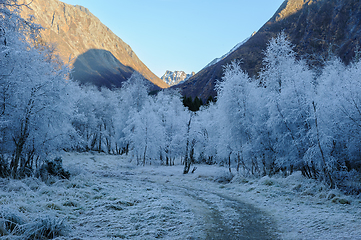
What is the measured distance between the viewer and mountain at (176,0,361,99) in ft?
284

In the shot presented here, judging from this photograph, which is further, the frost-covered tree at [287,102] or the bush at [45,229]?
the frost-covered tree at [287,102]

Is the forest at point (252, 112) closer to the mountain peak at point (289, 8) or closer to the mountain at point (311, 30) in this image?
the mountain at point (311, 30)

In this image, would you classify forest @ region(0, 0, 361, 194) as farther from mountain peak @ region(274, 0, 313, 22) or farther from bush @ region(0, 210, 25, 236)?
mountain peak @ region(274, 0, 313, 22)

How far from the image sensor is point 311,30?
354ft

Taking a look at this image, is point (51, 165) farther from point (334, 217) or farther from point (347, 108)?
point (347, 108)

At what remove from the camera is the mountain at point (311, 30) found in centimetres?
8658

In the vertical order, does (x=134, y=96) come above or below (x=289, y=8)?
below

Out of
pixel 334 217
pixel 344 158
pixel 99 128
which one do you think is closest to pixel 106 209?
pixel 334 217

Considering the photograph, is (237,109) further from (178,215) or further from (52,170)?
(52,170)

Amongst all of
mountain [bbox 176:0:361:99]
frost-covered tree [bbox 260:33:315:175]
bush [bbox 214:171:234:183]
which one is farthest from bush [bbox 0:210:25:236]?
mountain [bbox 176:0:361:99]

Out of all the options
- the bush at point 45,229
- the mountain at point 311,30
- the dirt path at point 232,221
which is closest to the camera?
the bush at point 45,229

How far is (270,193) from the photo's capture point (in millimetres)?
10898

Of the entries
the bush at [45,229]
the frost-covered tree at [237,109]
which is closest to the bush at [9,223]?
the bush at [45,229]

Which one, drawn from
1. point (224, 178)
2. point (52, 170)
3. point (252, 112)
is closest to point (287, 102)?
point (252, 112)
